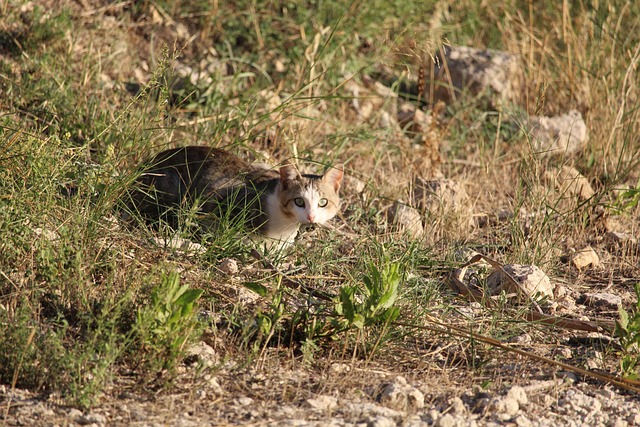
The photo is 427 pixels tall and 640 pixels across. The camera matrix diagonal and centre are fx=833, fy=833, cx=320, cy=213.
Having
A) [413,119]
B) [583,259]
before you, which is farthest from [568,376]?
[413,119]

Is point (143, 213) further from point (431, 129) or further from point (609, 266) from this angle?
point (609, 266)

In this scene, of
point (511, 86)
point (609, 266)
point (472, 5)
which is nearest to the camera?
point (609, 266)

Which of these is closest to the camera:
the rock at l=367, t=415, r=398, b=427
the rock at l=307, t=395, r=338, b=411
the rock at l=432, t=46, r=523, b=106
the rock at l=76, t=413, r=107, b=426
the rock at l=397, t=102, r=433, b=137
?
the rock at l=76, t=413, r=107, b=426

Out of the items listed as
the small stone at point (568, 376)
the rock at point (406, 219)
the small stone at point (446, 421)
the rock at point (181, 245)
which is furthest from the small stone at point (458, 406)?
the rock at point (406, 219)

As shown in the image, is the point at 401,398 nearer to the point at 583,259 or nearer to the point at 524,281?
the point at 524,281

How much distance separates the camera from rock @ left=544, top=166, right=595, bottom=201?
5.61m

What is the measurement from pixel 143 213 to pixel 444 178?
7.47 feet

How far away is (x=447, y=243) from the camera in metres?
5.14

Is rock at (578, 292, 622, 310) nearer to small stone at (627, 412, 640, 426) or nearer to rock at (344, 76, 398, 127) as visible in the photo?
small stone at (627, 412, 640, 426)

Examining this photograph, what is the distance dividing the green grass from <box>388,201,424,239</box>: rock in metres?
0.11

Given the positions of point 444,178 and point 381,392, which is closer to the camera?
point 381,392

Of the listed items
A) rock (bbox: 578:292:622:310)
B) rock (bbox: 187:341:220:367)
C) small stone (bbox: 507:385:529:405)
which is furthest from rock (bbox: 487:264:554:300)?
rock (bbox: 187:341:220:367)

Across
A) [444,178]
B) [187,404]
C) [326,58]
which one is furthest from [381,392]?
[326,58]

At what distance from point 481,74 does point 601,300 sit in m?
3.31
